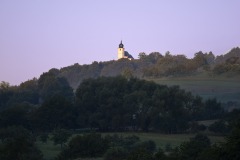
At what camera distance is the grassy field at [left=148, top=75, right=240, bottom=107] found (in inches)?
4063

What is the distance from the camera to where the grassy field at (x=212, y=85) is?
103188 millimetres

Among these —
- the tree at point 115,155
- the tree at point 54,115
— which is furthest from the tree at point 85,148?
the tree at point 54,115

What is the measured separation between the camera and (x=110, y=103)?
78.2 m

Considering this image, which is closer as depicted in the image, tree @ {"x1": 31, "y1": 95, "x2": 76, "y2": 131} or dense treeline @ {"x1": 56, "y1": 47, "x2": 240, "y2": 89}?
tree @ {"x1": 31, "y1": 95, "x2": 76, "y2": 131}

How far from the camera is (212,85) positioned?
113 m

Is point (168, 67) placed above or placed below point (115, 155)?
above

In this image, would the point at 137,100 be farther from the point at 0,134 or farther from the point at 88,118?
the point at 0,134

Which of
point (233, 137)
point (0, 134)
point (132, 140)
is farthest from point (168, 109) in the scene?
point (233, 137)

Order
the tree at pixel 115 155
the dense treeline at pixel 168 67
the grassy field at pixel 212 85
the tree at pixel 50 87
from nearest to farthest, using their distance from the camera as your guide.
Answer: the tree at pixel 115 155 → the grassy field at pixel 212 85 → the tree at pixel 50 87 → the dense treeline at pixel 168 67

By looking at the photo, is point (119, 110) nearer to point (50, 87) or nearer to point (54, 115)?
point (54, 115)

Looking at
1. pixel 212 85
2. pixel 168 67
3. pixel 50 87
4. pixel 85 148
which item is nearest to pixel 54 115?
pixel 85 148

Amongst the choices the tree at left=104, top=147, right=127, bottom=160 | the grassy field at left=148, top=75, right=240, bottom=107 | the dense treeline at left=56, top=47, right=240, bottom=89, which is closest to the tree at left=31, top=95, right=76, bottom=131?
the grassy field at left=148, top=75, right=240, bottom=107

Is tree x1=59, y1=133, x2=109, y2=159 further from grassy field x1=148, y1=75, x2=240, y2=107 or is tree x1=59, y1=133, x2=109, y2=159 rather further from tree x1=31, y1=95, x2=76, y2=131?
grassy field x1=148, y1=75, x2=240, y2=107

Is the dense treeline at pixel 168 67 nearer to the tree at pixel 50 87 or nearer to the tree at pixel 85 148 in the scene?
the tree at pixel 50 87
